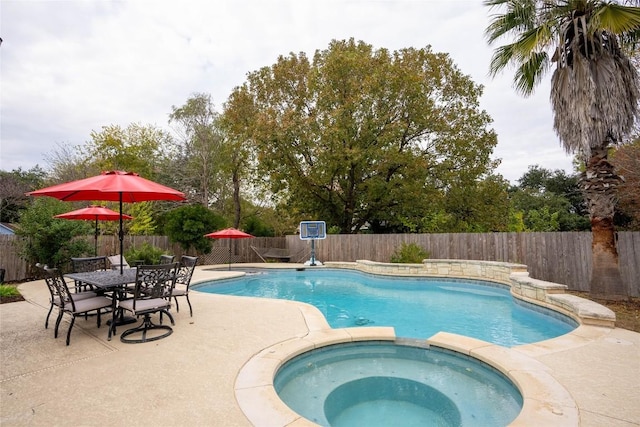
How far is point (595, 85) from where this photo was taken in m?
5.95

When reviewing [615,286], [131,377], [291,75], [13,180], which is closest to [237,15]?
[291,75]

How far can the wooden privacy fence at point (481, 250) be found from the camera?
7.69 meters

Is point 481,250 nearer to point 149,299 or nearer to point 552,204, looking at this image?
point 149,299

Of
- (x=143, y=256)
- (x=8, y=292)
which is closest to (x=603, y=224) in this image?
(x=8, y=292)

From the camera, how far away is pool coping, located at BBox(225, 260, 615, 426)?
2.27 m

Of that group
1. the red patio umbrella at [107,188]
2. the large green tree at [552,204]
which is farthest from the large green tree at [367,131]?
the red patio umbrella at [107,188]

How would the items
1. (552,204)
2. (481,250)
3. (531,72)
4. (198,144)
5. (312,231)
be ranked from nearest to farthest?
(531,72) → (481,250) → (312,231) → (198,144) → (552,204)

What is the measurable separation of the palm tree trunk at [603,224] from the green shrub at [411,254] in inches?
220

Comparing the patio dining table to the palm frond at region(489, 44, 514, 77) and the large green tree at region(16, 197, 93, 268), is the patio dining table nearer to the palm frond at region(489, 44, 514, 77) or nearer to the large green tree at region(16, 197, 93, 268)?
the large green tree at region(16, 197, 93, 268)

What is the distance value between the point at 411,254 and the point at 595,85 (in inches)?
284

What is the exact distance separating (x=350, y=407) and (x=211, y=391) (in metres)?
1.38

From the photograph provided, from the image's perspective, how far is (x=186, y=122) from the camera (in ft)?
65.9

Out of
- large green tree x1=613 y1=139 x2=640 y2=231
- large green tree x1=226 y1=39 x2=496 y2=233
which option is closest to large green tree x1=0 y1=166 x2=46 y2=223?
large green tree x1=226 y1=39 x2=496 y2=233

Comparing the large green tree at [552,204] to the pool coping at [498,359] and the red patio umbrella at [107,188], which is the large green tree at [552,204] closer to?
the pool coping at [498,359]
